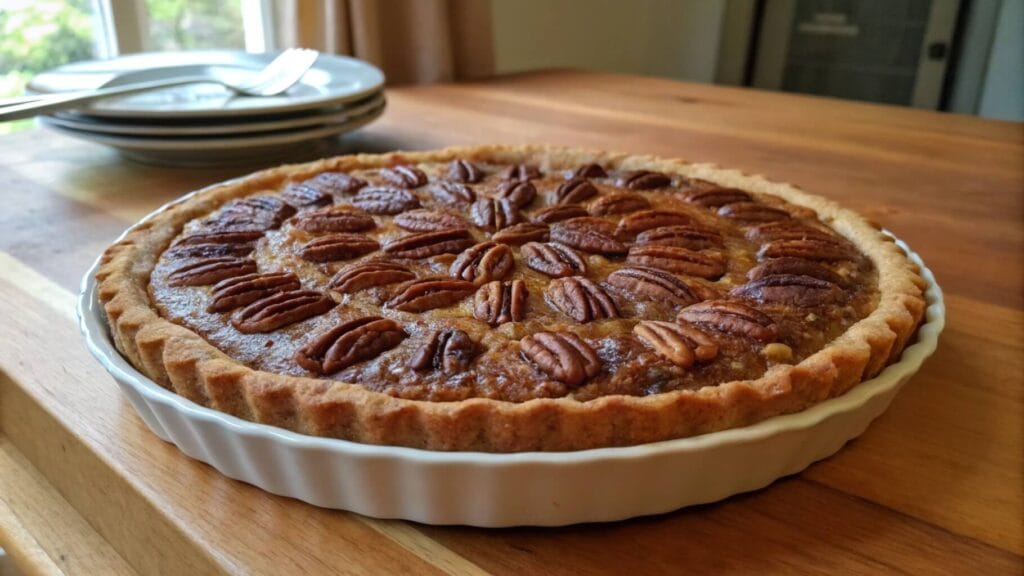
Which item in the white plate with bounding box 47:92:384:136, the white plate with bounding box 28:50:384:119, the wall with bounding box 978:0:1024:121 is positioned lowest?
the wall with bounding box 978:0:1024:121

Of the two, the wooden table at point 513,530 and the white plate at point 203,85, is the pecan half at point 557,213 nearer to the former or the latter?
the wooden table at point 513,530

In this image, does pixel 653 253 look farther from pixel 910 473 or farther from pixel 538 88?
pixel 538 88

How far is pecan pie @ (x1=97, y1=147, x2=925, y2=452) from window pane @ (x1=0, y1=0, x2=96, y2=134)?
1.79 meters

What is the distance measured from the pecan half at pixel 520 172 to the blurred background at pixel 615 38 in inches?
62.5

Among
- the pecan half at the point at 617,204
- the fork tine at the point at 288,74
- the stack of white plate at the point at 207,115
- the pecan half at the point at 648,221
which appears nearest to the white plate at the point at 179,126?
the stack of white plate at the point at 207,115

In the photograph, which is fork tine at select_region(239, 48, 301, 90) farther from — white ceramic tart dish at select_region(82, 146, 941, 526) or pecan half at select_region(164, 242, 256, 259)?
pecan half at select_region(164, 242, 256, 259)

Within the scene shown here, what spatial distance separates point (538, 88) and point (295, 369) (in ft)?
7.99

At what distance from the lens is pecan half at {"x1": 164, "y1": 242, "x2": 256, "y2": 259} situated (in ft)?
4.25

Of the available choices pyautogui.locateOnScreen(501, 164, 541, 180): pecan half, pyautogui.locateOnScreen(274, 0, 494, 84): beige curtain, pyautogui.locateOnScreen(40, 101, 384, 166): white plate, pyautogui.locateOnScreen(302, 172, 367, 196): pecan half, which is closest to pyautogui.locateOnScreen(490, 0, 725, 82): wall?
pyautogui.locateOnScreen(274, 0, 494, 84): beige curtain

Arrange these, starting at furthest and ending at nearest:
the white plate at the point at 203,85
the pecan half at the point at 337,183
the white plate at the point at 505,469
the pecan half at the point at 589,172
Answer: the white plate at the point at 203,85 → the pecan half at the point at 589,172 → the pecan half at the point at 337,183 → the white plate at the point at 505,469

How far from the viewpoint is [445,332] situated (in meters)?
1.04

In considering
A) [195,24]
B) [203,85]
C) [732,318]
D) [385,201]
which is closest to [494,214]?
[385,201]

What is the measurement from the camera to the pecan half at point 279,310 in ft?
3.50

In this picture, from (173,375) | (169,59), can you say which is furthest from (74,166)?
(173,375)
